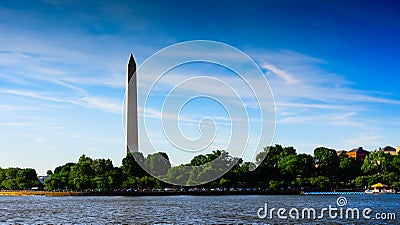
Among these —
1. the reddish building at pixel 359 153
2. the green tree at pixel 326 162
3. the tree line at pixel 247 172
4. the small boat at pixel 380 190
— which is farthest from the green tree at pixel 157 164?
the reddish building at pixel 359 153

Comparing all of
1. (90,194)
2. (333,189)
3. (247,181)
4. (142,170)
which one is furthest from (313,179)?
(90,194)

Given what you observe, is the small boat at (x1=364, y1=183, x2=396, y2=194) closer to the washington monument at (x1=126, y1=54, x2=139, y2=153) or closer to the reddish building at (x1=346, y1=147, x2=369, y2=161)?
the washington monument at (x1=126, y1=54, x2=139, y2=153)

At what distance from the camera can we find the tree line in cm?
9819

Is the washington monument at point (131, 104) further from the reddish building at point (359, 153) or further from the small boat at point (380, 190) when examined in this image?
the reddish building at point (359, 153)

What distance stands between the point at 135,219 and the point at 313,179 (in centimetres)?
6707

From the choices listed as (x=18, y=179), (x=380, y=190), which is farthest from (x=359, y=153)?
(x=18, y=179)

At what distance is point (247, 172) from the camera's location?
104 metres

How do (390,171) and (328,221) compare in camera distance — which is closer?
(328,221)

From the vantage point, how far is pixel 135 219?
42.9 m

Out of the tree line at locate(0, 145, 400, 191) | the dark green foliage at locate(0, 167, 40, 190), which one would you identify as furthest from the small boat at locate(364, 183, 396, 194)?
the dark green foliage at locate(0, 167, 40, 190)

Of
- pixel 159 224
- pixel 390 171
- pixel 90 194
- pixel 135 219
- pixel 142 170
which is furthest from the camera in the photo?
pixel 390 171

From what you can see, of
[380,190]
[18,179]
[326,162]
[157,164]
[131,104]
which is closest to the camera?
[131,104]

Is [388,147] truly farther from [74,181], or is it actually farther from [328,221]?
[328,221]

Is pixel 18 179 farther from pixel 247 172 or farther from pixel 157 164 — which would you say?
pixel 247 172
